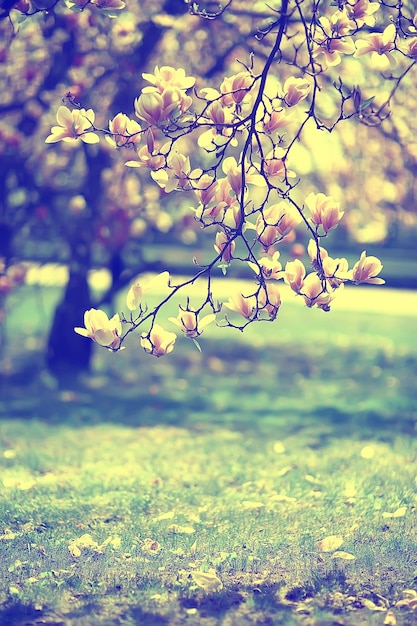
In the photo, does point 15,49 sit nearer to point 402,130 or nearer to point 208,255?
point 402,130

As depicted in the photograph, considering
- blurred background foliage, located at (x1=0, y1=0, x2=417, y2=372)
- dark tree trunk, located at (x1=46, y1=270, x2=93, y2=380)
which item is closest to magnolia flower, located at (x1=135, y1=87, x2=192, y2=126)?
blurred background foliage, located at (x1=0, y1=0, x2=417, y2=372)

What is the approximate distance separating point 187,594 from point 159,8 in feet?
20.2

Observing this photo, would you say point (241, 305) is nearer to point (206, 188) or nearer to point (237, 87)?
point (206, 188)

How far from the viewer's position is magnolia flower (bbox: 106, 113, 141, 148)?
13.9 feet

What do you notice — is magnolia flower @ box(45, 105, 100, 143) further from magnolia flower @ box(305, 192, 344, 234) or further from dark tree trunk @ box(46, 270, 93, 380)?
dark tree trunk @ box(46, 270, 93, 380)

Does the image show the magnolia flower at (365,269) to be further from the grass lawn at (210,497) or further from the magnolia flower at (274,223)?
the grass lawn at (210,497)

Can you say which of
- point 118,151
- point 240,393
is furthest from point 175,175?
point 240,393

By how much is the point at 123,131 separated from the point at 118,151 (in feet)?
16.9

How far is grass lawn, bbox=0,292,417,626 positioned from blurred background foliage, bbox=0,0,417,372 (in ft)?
5.26

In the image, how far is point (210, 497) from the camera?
20.2 feet

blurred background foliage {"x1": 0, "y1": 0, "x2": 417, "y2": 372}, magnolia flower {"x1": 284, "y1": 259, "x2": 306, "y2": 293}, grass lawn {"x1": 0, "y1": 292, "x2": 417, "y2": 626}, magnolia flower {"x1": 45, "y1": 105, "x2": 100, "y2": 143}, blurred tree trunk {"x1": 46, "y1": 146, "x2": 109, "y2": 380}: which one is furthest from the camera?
blurred tree trunk {"x1": 46, "y1": 146, "x2": 109, "y2": 380}

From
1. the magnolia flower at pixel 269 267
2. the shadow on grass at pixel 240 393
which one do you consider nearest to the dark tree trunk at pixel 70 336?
the shadow on grass at pixel 240 393

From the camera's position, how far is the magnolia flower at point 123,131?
4.24 meters

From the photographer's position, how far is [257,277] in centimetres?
444
